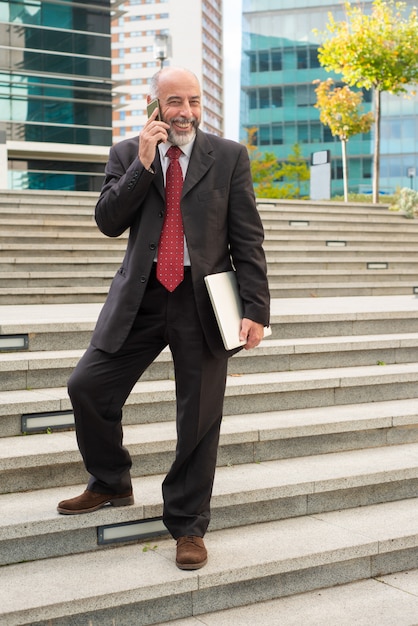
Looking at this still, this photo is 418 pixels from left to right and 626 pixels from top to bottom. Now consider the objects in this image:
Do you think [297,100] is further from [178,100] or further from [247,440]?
[178,100]

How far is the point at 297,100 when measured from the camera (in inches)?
3265

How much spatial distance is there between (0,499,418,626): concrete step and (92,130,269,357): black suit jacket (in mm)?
997

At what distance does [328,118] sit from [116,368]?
26.3 m

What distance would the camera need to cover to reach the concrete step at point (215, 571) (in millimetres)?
3576

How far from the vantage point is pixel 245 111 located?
3361 inches

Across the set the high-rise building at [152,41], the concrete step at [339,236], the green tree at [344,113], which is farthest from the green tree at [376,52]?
the high-rise building at [152,41]

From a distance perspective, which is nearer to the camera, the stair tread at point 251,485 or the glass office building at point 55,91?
the stair tread at point 251,485

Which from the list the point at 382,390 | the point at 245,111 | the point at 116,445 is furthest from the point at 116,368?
the point at 245,111

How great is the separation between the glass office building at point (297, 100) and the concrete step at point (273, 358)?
71102 mm

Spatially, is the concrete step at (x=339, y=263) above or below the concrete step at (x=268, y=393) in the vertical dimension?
above

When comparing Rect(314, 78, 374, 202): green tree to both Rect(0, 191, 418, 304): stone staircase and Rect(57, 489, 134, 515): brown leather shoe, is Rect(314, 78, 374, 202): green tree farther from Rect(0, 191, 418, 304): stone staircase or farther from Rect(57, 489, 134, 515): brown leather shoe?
Rect(57, 489, 134, 515): brown leather shoe

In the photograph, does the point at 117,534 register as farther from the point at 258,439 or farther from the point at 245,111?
the point at 245,111

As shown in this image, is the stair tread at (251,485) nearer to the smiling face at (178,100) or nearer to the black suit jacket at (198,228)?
the black suit jacket at (198,228)

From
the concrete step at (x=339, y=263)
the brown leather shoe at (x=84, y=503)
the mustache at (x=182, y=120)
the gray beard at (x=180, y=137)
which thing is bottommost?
the brown leather shoe at (x=84, y=503)
